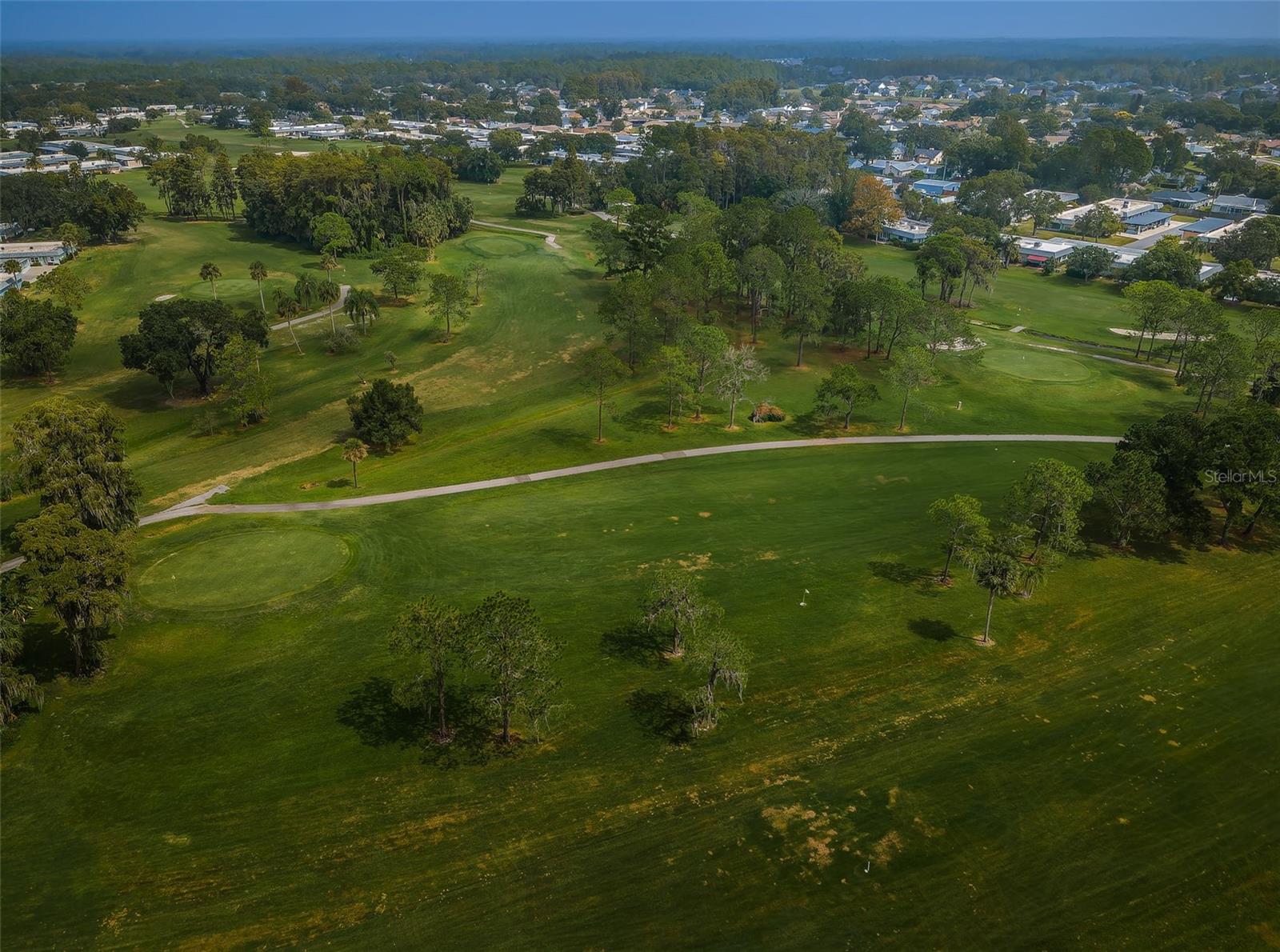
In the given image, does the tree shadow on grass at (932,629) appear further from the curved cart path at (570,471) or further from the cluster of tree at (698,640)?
the curved cart path at (570,471)

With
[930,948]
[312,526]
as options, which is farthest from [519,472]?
[930,948]

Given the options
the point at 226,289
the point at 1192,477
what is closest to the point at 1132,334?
the point at 1192,477

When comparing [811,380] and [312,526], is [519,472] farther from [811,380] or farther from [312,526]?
[811,380]

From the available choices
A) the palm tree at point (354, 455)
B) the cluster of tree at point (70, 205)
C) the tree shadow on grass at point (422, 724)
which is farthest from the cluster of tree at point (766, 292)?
the cluster of tree at point (70, 205)

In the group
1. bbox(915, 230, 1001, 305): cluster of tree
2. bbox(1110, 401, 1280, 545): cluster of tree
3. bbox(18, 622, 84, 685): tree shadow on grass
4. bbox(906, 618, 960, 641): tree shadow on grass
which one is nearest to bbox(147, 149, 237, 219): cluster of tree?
bbox(915, 230, 1001, 305): cluster of tree

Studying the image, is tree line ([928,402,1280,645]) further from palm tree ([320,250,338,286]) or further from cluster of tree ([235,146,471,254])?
cluster of tree ([235,146,471,254])

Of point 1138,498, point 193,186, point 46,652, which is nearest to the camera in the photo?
point 46,652

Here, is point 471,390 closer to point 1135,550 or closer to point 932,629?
point 932,629
